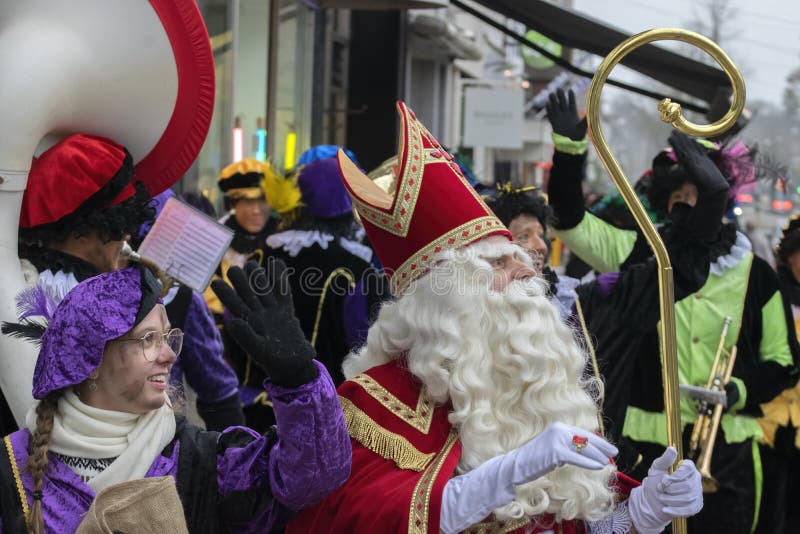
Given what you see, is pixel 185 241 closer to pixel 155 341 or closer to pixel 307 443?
pixel 155 341

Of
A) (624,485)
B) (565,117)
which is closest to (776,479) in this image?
(565,117)

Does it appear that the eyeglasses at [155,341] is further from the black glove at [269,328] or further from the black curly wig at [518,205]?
the black curly wig at [518,205]

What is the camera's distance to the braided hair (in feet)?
7.72

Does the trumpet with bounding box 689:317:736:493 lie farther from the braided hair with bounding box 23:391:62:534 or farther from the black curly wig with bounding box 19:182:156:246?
the braided hair with bounding box 23:391:62:534

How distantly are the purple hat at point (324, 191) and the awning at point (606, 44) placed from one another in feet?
4.71

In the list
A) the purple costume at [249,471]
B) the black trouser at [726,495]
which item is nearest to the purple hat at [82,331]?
the purple costume at [249,471]

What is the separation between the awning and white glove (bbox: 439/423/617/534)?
14.4ft

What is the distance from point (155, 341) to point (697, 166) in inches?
93.5

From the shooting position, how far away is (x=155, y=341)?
99.0 inches

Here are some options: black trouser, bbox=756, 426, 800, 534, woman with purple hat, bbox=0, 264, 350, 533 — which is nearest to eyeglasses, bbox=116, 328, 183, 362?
woman with purple hat, bbox=0, 264, 350, 533

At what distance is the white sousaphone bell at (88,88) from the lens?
Answer: 3.07 meters

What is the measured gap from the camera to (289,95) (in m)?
12.3

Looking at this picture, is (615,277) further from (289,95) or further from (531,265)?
(289,95)

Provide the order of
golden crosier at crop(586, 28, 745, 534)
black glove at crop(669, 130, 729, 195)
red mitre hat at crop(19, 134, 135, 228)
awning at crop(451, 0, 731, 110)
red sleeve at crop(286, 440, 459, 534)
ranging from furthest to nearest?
1. awning at crop(451, 0, 731, 110)
2. black glove at crop(669, 130, 729, 195)
3. red mitre hat at crop(19, 134, 135, 228)
4. golden crosier at crop(586, 28, 745, 534)
5. red sleeve at crop(286, 440, 459, 534)
